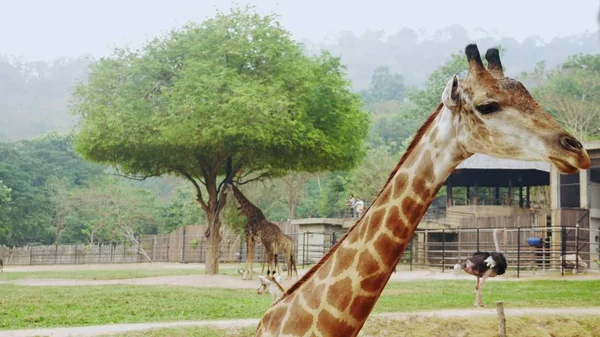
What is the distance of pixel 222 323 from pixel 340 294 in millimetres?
8540

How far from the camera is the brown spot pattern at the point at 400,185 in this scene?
430 cm

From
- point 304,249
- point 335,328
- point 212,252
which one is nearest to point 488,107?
point 335,328

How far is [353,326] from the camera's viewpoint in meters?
4.27

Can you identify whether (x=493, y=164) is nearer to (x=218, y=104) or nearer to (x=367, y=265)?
(x=218, y=104)

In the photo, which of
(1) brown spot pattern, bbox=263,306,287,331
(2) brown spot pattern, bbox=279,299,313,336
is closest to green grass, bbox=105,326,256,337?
(1) brown spot pattern, bbox=263,306,287,331

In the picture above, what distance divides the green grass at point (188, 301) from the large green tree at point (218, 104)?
690 cm

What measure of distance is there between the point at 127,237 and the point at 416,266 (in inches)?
1238

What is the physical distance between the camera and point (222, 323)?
40.7ft

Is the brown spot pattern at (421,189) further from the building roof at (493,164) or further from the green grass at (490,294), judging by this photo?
the building roof at (493,164)

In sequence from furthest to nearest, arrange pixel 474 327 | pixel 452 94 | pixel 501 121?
pixel 474 327
pixel 452 94
pixel 501 121

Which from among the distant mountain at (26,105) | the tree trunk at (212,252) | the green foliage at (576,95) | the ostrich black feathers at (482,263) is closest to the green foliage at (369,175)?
the green foliage at (576,95)

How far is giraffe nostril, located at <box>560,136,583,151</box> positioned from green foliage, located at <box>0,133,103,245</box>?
2340 inches

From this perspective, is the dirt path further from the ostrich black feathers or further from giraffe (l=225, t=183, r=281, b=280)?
giraffe (l=225, t=183, r=281, b=280)

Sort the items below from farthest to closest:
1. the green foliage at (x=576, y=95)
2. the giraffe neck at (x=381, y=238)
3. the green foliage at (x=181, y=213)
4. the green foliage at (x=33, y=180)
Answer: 1. the green foliage at (x=33, y=180)
2. the green foliage at (x=181, y=213)
3. the green foliage at (x=576, y=95)
4. the giraffe neck at (x=381, y=238)
